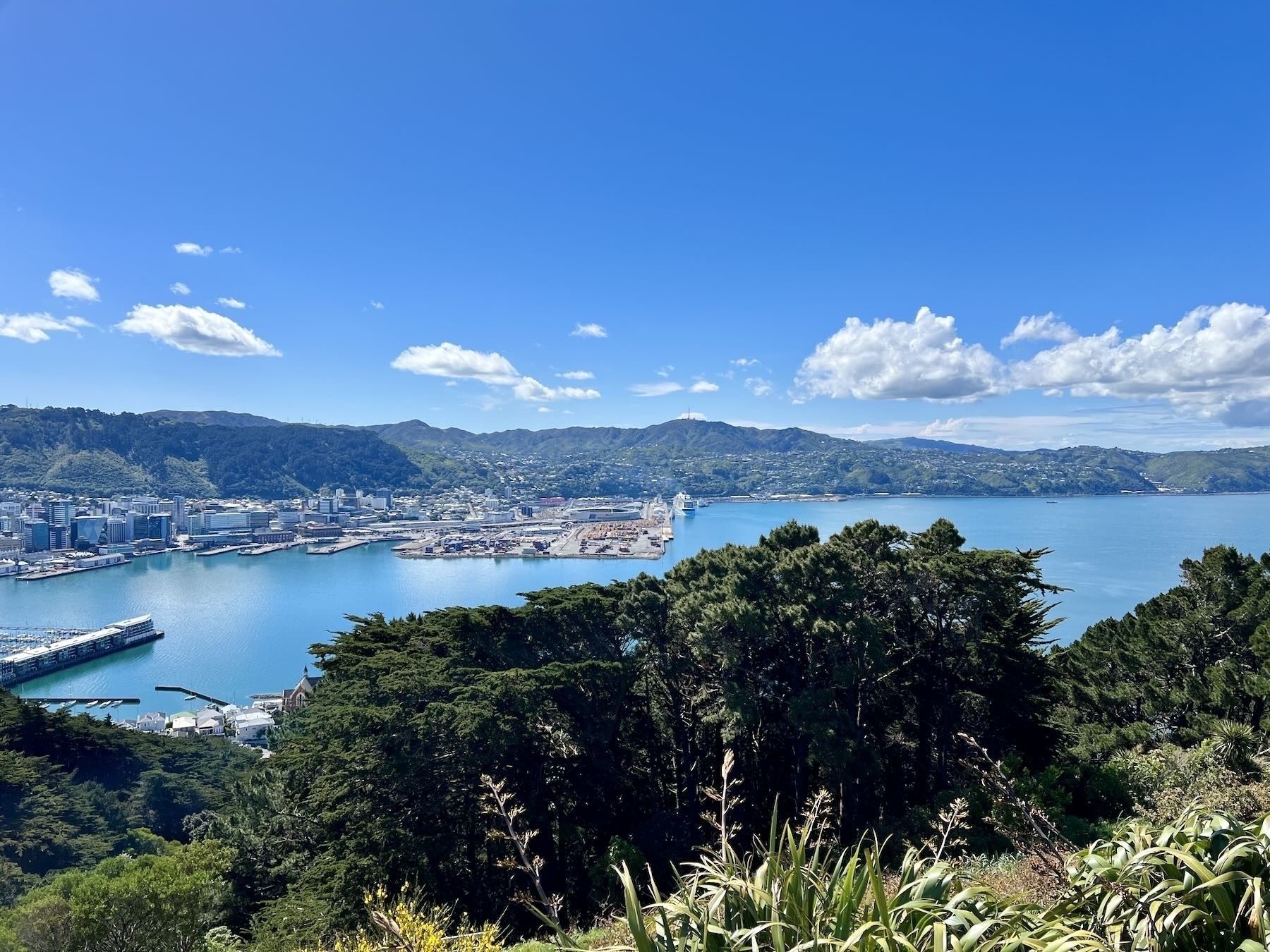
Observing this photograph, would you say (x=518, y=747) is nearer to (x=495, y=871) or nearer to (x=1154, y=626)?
(x=495, y=871)

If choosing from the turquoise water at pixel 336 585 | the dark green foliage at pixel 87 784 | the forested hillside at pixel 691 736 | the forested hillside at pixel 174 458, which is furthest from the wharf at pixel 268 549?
the forested hillside at pixel 691 736

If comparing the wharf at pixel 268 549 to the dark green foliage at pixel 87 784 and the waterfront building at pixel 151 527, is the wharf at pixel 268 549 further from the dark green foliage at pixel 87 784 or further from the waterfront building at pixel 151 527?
the dark green foliage at pixel 87 784

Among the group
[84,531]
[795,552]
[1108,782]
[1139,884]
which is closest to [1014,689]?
[1108,782]

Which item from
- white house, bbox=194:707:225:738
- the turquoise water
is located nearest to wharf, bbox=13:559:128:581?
the turquoise water

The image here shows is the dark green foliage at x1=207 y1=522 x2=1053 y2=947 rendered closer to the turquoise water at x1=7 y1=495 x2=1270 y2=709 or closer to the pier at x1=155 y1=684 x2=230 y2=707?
the turquoise water at x1=7 y1=495 x2=1270 y2=709

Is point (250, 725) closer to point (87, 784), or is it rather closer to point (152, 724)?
point (152, 724)

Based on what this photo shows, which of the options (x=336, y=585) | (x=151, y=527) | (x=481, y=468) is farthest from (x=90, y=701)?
(x=481, y=468)
